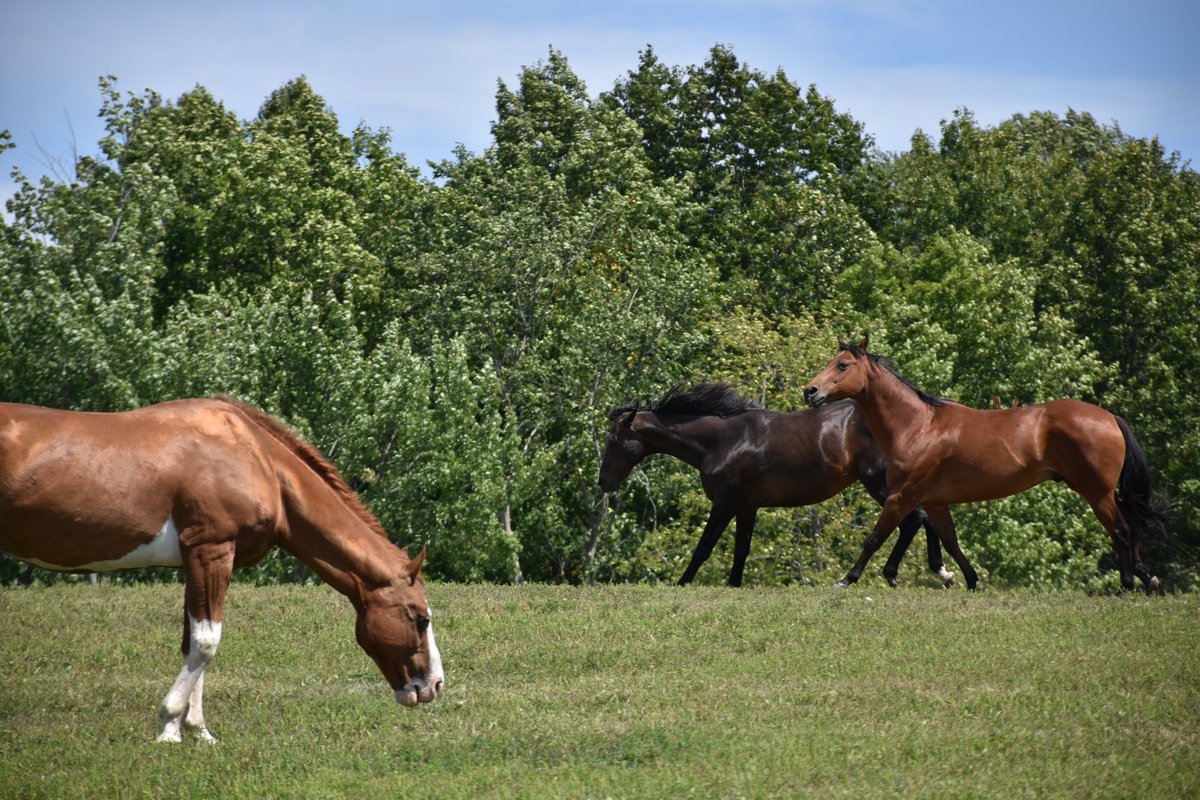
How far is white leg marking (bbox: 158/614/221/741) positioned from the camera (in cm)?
948

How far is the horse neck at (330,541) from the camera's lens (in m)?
10.0

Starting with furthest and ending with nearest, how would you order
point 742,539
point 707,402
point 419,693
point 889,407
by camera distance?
1. point 707,402
2. point 742,539
3. point 889,407
4. point 419,693

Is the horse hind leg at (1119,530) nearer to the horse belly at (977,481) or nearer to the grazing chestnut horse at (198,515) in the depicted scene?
the horse belly at (977,481)

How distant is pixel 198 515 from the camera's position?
949 centimetres

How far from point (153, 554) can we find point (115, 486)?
58 centimetres

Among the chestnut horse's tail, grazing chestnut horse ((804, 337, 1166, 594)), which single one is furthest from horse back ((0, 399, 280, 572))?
the chestnut horse's tail

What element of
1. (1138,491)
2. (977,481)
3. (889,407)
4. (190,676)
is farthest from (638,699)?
(1138,491)

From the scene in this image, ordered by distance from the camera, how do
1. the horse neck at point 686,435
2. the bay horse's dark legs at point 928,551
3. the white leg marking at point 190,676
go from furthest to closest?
the horse neck at point 686,435 < the bay horse's dark legs at point 928,551 < the white leg marking at point 190,676

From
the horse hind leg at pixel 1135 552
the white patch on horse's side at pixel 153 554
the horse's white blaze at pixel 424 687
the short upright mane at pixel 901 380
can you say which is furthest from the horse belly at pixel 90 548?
the horse hind leg at pixel 1135 552

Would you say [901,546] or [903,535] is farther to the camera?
[903,535]

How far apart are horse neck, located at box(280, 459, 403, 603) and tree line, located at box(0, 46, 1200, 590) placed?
20602mm

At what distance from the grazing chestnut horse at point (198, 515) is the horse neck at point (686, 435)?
1000 cm

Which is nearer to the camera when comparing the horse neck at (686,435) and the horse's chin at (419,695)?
the horse's chin at (419,695)

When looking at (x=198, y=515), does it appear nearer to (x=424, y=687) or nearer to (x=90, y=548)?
(x=90, y=548)
